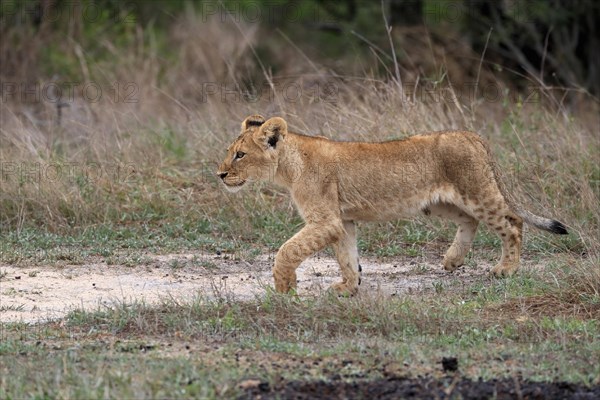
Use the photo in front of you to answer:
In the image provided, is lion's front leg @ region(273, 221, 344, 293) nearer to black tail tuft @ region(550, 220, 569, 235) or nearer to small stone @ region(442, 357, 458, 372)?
black tail tuft @ region(550, 220, 569, 235)

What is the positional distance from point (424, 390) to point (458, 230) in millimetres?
3269

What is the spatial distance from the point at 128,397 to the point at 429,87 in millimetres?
7572

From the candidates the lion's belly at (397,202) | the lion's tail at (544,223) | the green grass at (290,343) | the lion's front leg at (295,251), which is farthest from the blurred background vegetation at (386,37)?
the green grass at (290,343)

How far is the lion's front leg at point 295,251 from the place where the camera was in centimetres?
718

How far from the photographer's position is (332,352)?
18.9ft

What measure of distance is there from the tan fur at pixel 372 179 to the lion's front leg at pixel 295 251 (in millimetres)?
34

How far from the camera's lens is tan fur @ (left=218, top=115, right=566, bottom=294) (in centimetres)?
763

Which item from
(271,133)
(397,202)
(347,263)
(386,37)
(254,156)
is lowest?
(347,263)

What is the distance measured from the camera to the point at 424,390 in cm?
507

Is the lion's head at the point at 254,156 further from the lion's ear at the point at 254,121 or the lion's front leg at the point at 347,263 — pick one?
the lion's front leg at the point at 347,263

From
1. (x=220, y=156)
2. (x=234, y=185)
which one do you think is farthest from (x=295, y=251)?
(x=220, y=156)

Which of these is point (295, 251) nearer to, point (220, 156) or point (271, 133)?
point (271, 133)

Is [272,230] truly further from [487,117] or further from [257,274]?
[487,117]

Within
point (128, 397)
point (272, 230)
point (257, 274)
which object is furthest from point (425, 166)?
point (128, 397)
